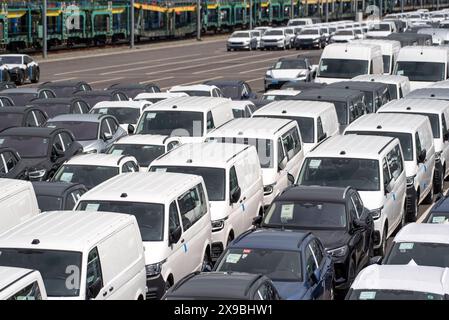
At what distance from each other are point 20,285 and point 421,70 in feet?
89.2

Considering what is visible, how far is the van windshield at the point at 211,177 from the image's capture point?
59.2ft

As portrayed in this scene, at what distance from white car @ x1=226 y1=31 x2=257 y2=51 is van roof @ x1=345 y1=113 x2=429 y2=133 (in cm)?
5358

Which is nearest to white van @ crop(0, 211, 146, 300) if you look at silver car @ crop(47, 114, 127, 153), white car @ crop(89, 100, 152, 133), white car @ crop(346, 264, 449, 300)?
white car @ crop(346, 264, 449, 300)

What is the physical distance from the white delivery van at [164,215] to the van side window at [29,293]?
2.86m

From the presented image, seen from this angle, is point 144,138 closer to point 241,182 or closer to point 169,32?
point 241,182

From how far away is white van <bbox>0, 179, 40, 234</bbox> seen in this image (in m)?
15.7

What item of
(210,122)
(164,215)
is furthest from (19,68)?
(164,215)

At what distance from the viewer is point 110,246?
44.0 feet

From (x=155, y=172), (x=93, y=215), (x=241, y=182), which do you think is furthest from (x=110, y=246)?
(x=241, y=182)

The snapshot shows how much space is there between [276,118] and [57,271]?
1085cm

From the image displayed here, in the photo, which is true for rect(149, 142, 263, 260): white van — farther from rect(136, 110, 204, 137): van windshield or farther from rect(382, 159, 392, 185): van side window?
rect(136, 110, 204, 137): van windshield

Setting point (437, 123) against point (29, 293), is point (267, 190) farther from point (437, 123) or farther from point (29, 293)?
point (29, 293)

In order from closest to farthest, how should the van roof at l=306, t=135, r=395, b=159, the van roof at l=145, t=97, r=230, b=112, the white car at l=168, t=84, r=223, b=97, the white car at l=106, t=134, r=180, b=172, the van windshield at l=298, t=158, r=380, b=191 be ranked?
the van windshield at l=298, t=158, r=380, b=191 → the van roof at l=306, t=135, r=395, b=159 → the white car at l=106, t=134, r=180, b=172 → the van roof at l=145, t=97, r=230, b=112 → the white car at l=168, t=84, r=223, b=97

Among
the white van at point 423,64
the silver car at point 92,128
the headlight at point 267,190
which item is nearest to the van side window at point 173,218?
the headlight at point 267,190
